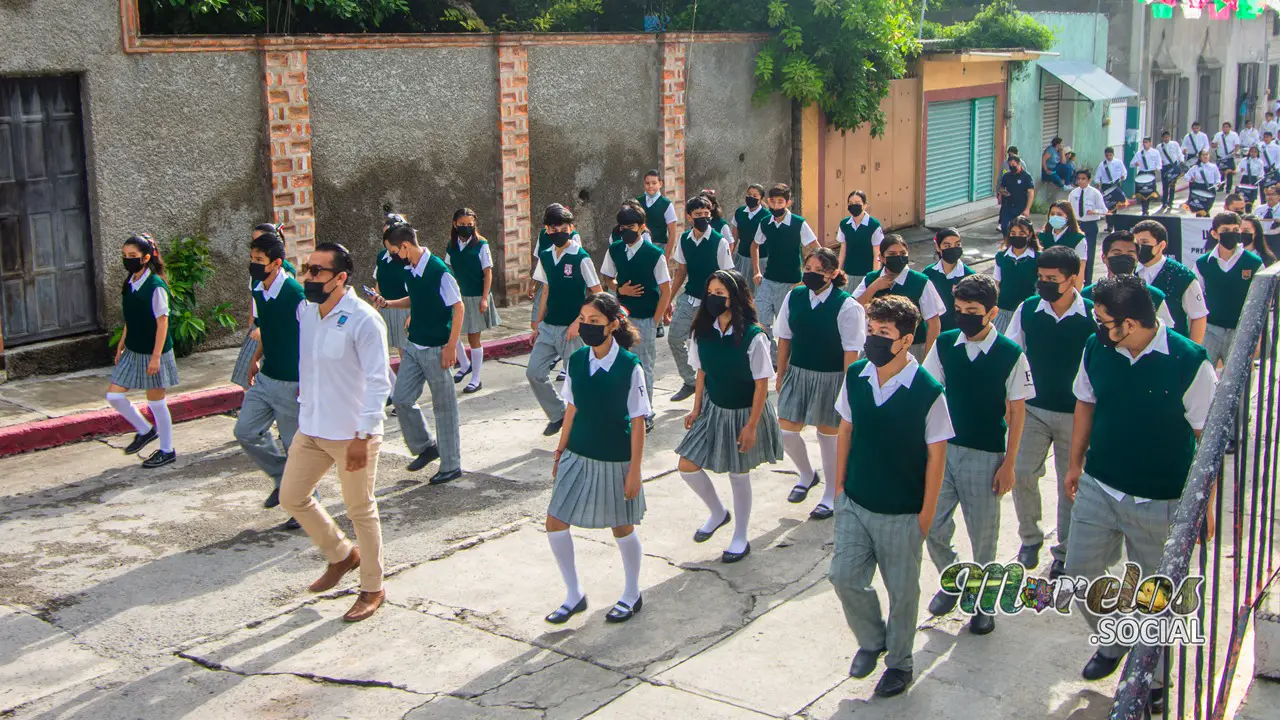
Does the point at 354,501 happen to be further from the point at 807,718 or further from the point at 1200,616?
the point at 1200,616

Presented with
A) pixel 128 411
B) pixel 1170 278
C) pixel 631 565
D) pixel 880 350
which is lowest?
pixel 631 565

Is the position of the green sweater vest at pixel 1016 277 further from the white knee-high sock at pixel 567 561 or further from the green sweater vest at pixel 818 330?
the white knee-high sock at pixel 567 561

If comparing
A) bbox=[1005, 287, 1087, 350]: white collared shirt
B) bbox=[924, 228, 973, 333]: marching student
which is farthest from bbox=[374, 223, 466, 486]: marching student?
bbox=[1005, 287, 1087, 350]: white collared shirt

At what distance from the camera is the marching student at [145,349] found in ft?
31.3

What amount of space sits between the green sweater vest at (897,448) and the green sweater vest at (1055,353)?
1.81 meters

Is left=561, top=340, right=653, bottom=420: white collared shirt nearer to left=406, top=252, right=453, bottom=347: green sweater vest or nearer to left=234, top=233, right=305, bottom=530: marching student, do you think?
left=234, top=233, right=305, bottom=530: marching student

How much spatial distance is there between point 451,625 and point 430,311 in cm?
308

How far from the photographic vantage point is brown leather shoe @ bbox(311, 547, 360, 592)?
7398mm

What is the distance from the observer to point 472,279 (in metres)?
12.2

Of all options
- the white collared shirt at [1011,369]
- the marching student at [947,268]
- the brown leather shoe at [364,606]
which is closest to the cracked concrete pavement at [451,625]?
the brown leather shoe at [364,606]

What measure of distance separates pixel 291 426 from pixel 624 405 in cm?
271

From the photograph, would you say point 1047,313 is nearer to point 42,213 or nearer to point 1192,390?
point 1192,390

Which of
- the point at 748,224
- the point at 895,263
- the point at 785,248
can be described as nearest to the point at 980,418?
the point at 895,263

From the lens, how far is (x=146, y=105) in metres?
12.7
